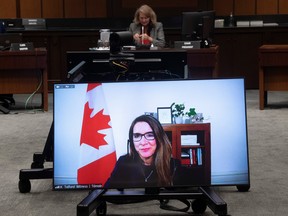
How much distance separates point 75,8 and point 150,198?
9.27m

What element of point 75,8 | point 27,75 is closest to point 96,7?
point 75,8

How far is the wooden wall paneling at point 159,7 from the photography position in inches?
519

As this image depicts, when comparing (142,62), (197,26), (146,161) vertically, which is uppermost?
(197,26)

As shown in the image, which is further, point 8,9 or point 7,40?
point 8,9

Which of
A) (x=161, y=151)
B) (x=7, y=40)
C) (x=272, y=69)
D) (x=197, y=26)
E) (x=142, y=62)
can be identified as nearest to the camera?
(x=161, y=151)

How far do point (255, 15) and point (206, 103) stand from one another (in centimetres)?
898

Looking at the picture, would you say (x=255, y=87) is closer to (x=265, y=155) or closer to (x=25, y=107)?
(x=25, y=107)

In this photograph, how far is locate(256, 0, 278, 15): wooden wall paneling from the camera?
1332cm

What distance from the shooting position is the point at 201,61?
381 inches

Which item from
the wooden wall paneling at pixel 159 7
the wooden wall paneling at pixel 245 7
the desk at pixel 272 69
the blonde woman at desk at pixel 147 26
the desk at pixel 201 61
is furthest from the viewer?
the wooden wall paneling at pixel 245 7

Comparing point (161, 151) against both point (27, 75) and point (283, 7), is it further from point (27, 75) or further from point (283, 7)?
point (283, 7)

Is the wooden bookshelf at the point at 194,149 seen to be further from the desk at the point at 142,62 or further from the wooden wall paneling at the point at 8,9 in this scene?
the wooden wall paneling at the point at 8,9

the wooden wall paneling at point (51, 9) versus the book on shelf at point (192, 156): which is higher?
the wooden wall paneling at point (51, 9)

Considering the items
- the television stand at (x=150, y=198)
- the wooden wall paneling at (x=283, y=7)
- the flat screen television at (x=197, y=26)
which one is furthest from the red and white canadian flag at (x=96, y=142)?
the wooden wall paneling at (x=283, y=7)
